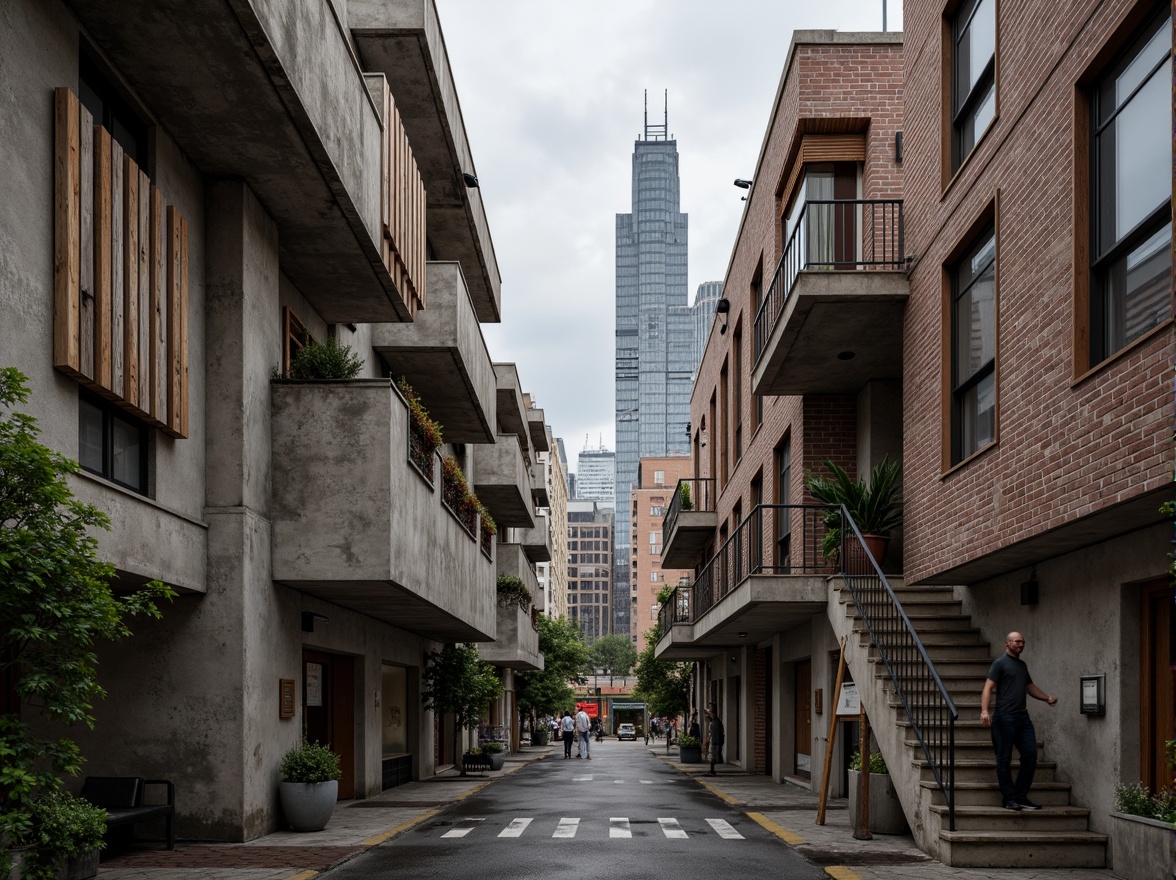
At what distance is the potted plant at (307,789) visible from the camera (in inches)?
535

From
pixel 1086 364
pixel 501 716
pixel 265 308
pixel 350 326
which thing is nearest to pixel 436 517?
pixel 350 326

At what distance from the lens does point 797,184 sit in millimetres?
20156

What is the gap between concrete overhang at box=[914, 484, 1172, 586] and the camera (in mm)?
9164

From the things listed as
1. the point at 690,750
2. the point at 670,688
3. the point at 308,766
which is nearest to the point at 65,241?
the point at 308,766

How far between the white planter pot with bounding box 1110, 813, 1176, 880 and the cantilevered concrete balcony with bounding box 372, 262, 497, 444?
12.1 m

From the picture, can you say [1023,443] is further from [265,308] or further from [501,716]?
[501,716]

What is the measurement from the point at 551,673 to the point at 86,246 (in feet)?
141

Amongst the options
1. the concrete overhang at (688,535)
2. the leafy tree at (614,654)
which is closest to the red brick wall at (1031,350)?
the concrete overhang at (688,535)

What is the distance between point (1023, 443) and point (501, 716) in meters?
38.5

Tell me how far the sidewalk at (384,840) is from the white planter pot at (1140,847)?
245mm

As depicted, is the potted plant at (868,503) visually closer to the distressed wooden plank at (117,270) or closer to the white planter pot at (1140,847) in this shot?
the white planter pot at (1140,847)

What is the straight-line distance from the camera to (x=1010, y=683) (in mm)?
11438

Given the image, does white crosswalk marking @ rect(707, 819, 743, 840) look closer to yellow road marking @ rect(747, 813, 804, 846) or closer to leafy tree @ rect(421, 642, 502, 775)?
yellow road marking @ rect(747, 813, 804, 846)

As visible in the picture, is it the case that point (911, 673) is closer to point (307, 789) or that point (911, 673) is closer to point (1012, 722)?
point (1012, 722)
